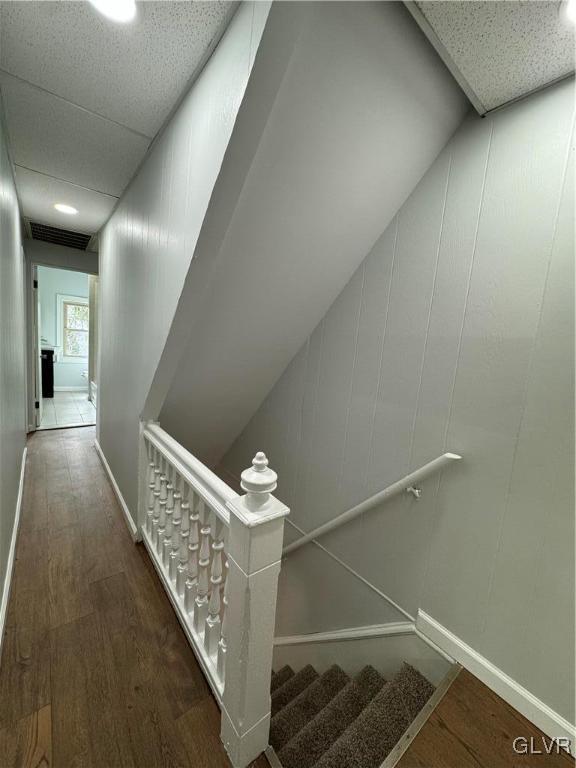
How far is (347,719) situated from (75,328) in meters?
7.64

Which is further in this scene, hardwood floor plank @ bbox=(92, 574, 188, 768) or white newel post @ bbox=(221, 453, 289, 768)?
hardwood floor plank @ bbox=(92, 574, 188, 768)

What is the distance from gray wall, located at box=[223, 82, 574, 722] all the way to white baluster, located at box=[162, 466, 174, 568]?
0.97 m

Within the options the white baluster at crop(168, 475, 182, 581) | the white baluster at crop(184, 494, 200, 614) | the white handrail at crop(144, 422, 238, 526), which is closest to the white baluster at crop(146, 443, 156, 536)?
the white handrail at crop(144, 422, 238, 526)

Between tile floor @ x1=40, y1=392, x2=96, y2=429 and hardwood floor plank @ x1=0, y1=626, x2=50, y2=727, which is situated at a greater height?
tile floor @ x1=40, y1=392, x2=96, y2=429

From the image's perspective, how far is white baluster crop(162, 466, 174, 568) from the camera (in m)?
1.59

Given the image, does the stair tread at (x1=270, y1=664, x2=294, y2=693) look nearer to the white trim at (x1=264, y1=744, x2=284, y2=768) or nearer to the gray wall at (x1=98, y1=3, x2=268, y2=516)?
the white trim at (x1=264, y1=744, x2=284, y2=768)

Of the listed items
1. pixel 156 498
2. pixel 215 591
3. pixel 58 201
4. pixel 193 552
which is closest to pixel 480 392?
pixel 215 591

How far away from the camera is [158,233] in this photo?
1.62m

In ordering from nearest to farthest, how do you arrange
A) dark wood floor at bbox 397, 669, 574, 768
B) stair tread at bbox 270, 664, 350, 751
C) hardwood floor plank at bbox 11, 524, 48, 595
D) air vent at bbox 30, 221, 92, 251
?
dark wood floor at bbox 397, 669, 574, 768, stair tread at bbox 270, 664, 350, 751, hardwood floor plank at bbox 11, 524, 48, 595, air vent at bbox 30, 221, 92, 251

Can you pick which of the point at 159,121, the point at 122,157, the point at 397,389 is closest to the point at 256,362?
the point at 397,389

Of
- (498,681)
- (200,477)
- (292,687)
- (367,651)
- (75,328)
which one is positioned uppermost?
(75,328)

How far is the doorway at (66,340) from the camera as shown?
5.57 metres

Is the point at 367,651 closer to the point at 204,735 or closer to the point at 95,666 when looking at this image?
the point at 204,735

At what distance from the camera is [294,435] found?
2176mm
